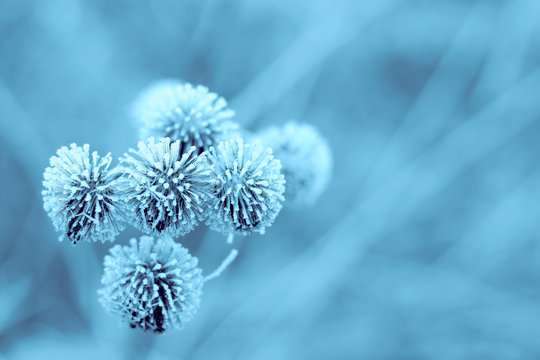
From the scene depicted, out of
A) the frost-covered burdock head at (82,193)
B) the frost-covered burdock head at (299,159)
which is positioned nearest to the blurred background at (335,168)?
the frost-covered burdock head at (299,159)

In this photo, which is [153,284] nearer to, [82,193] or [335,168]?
[82,193]

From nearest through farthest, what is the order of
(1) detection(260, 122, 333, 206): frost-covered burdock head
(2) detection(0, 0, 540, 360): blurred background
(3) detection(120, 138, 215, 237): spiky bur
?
1. (3) detection(120, 138, 215, 237): spiky bur
2. (1) detection(260, 122, 333, 206): frost-covered burdock head
3. (2) detection(0, 0, 540, 360): blurred background

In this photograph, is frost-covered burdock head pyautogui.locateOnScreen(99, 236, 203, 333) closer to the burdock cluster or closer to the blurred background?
the burdock cluster

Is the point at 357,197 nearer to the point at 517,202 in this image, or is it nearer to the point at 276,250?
the point at 276,250

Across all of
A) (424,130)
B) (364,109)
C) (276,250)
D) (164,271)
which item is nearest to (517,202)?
(424,130)

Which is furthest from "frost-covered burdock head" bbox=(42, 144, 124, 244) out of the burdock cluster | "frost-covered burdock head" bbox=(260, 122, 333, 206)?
"frost-covered burdock head" bbox=(260, 122, 333, 206)

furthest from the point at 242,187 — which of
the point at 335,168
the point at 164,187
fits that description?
the point at 335,168

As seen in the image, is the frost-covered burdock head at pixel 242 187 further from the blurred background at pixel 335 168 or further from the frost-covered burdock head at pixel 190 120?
the blurred background at pixel 335 168
